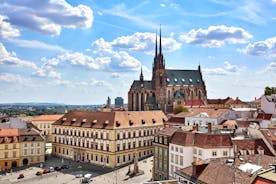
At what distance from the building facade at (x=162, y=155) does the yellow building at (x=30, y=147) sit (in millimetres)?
36808

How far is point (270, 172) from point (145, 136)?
219 ft

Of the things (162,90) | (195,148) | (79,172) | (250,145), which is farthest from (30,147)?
(162,90)

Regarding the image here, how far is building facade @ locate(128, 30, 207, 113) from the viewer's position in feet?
551

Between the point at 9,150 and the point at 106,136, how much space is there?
23.9m

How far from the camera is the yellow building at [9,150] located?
→ 86250 millimetres

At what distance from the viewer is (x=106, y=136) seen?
3447 inches

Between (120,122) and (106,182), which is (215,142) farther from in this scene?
(120,122)

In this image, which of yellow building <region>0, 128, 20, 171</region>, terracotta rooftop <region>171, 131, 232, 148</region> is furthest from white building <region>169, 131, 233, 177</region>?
yellow building <region>0, 128, 20, 171</region>

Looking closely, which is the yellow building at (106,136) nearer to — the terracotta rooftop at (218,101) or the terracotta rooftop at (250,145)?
the terracotta rooftop at (250,145)

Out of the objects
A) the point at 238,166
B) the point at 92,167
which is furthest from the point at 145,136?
the point at 238,166

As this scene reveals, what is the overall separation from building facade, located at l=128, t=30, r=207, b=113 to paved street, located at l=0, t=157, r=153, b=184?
80208mm

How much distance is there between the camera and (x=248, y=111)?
105 m

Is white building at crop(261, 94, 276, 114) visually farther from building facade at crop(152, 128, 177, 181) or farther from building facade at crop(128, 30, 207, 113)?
building facade at crop(128, 30, 207, 113)

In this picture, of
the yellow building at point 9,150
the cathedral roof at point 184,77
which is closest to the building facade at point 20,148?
the yellow building at point 9,150
